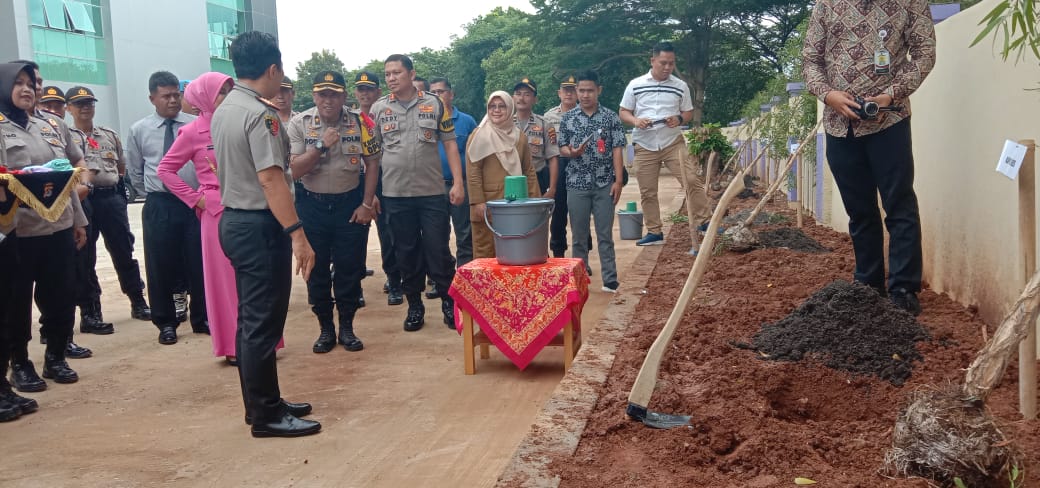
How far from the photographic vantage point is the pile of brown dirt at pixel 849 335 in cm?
418

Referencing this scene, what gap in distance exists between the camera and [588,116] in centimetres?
781

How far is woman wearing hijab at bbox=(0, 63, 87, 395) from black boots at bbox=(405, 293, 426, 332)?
7.31 feet

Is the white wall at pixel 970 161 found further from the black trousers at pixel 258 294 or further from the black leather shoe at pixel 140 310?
the black leather shoe at pixel 140 310

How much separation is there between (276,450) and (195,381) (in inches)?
62.6

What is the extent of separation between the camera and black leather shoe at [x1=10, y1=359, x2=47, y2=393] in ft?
17.1

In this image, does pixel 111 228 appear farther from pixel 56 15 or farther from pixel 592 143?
pixel 56 15

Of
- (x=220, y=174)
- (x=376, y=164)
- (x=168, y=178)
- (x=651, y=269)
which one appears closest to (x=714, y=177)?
(x=651, y=269)

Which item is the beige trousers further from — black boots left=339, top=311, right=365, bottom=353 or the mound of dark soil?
black boots left=339, top=311, right=365, bottom=353

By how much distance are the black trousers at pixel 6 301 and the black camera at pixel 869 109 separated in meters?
4.50

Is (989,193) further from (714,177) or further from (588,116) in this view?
(714,177)

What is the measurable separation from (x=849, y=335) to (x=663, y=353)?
1.26 metres

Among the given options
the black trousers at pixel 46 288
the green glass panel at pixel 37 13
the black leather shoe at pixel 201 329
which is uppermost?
the green glass panel at pixel 37 13

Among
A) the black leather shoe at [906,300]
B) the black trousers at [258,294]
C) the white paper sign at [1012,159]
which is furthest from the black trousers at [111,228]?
the white paper sign at [1012,159]

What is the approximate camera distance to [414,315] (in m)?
6.65
